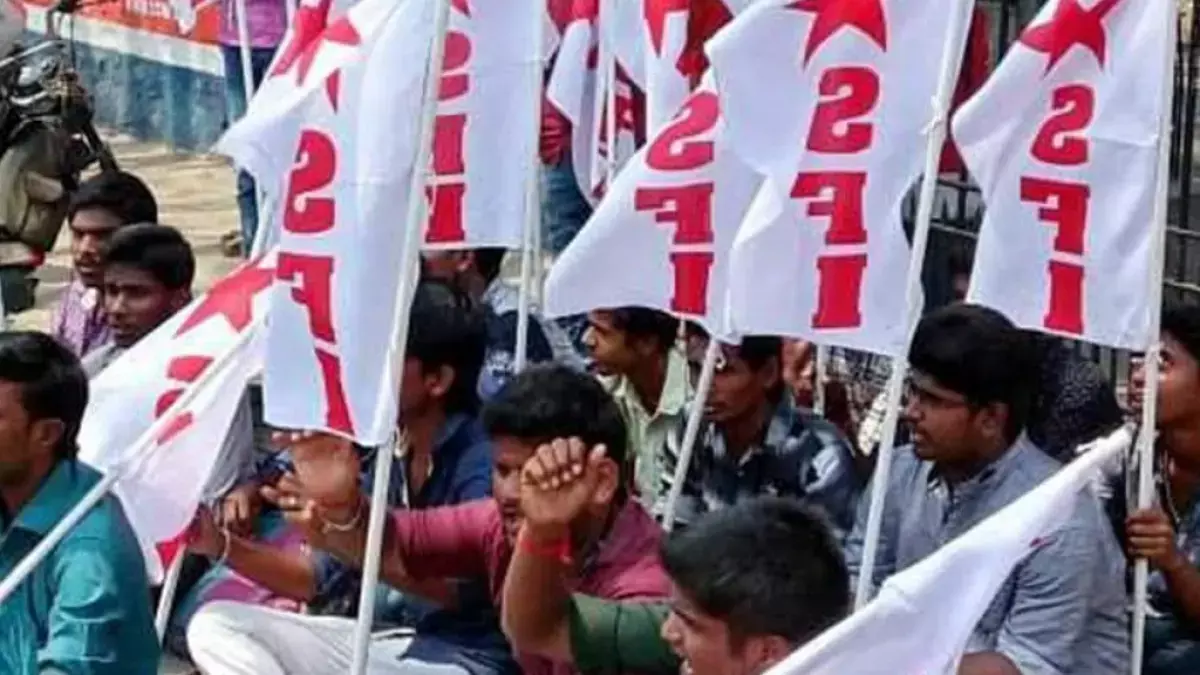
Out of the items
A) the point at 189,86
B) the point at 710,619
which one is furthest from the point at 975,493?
the point at 189,86

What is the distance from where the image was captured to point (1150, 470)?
4.40 m

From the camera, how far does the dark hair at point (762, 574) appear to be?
11.6 ft

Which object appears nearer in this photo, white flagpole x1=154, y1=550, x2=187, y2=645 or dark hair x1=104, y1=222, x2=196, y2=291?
white flagpole x1=154, y1=550, x2=187, y2=645

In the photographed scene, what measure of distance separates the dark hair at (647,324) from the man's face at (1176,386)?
3.69 feet

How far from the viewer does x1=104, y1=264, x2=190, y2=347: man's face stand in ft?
20.0

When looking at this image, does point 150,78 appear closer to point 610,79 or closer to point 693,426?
point 610,79

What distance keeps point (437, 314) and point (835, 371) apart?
1.97 meters

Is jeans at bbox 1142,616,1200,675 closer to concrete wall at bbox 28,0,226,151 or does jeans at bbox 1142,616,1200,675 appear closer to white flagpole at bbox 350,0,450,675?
→ white flagpole at bbox 350,0,450,675

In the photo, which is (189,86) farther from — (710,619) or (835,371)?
(710,619)

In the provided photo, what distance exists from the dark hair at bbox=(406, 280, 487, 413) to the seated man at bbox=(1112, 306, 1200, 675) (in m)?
1.22

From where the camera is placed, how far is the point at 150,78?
1367 cm

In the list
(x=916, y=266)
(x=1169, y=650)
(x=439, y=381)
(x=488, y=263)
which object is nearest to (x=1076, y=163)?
(x=916, y=266)

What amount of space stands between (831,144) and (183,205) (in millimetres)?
7822

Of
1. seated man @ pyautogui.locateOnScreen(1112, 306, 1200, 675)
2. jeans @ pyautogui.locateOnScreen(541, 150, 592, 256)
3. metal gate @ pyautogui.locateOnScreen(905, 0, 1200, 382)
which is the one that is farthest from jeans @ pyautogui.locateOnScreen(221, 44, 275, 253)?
seated man @ pyautogui.locateOnScreen(1112, 306, 1200, 675)
